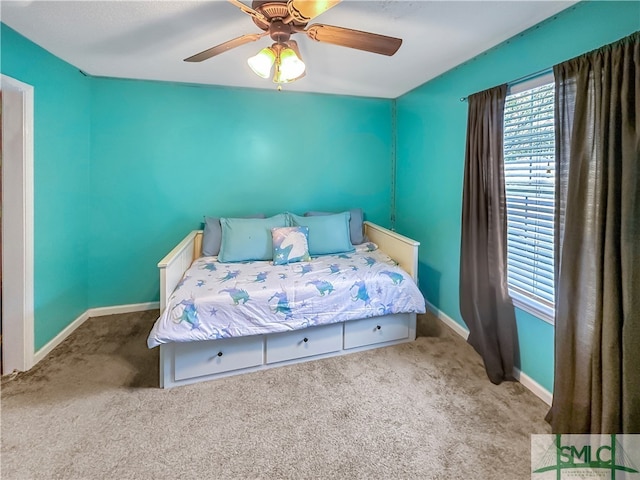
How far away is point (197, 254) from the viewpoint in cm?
307

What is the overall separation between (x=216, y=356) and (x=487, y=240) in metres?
2.00

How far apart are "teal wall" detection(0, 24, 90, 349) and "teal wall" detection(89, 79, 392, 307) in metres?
0.16

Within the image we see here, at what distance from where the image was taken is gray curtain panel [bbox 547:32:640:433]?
1288 mm

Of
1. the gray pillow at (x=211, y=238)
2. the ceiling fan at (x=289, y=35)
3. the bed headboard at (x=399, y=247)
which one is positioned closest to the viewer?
the ceiling fan at (x=289, y=35)

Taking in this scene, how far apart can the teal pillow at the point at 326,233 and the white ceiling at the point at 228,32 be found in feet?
4.17

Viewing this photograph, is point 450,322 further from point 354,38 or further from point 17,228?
point 17,228

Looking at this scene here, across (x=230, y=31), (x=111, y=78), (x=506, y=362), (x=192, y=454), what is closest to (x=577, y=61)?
(x=506, y=362)

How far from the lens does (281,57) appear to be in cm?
157

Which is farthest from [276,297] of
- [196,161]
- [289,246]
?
[196,161]

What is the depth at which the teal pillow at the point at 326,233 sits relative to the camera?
291 centimetres

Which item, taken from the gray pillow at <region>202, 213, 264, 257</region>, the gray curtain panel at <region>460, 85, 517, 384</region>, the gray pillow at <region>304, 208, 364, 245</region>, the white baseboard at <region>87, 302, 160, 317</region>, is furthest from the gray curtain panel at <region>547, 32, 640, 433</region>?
the white baseboard at <region>87, 302, 160, 317</region>

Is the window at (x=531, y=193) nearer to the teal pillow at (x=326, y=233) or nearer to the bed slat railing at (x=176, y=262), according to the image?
the teal pillow at (x=326, y=233)

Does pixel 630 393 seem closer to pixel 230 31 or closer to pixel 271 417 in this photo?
pixel 271 417

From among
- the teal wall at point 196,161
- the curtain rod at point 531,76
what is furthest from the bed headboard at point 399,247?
A: the curtain rod at point 531,76
